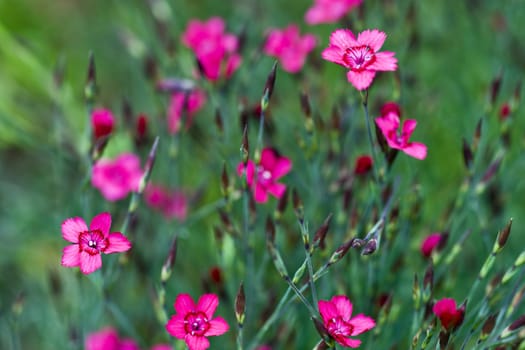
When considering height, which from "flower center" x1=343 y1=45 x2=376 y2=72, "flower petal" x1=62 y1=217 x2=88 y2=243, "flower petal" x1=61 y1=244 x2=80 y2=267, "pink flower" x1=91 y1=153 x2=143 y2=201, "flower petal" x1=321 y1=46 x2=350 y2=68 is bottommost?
"pink flower" x1=91 y1=153 x2=143 y2=201

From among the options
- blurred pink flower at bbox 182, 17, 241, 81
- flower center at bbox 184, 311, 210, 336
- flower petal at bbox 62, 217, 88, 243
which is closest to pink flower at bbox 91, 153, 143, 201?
blurred pink flower at bbox 182, 17, 241, 81

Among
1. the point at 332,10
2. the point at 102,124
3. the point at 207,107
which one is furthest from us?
the point at 207,107

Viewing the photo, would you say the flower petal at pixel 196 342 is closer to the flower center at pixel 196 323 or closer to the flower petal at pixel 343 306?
the flower center at pixel 196 323

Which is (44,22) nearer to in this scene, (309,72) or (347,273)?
(309,72)

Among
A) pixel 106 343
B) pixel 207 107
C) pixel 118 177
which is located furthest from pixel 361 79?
pixel 207 107

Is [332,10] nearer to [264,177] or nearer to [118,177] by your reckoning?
[264,177]

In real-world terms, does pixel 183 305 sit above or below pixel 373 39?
below

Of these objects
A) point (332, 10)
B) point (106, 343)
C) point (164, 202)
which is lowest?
point (106, 343)

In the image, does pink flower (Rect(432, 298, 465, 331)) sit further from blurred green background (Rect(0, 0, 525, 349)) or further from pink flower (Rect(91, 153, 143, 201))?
pink flower (Rect(91, 153, 143, 201))
